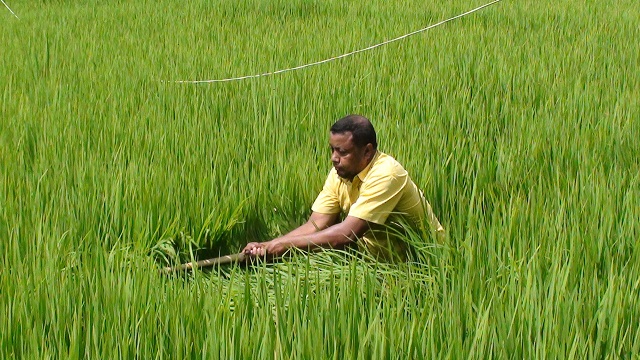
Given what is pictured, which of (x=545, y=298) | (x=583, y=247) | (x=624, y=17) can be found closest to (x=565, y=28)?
(x=624, y=17)

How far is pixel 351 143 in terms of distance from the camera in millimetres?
2535

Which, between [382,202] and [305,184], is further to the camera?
[305,184]

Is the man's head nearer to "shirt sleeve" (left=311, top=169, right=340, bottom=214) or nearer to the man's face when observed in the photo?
the man's face

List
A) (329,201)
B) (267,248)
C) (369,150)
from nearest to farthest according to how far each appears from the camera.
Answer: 1. (267,248)
2. (369,150)
3. (329,201)

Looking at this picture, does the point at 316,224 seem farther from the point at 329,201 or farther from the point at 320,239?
the point at 320,239

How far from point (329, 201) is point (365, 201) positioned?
222mm

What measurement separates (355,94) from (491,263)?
2197mm

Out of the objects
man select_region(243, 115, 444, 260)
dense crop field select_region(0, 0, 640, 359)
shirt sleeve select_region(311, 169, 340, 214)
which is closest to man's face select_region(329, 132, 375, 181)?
man select_region(243, 115, 444, 260)

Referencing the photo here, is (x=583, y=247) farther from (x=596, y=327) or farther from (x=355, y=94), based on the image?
(x=355, y=94)

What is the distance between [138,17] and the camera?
680cm

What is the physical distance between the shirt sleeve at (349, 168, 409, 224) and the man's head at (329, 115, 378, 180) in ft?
0.25

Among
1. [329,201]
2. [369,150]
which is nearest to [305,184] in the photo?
[329,201]

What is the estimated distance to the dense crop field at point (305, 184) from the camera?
5.41ft

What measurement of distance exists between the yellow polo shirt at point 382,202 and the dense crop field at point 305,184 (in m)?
0.07
